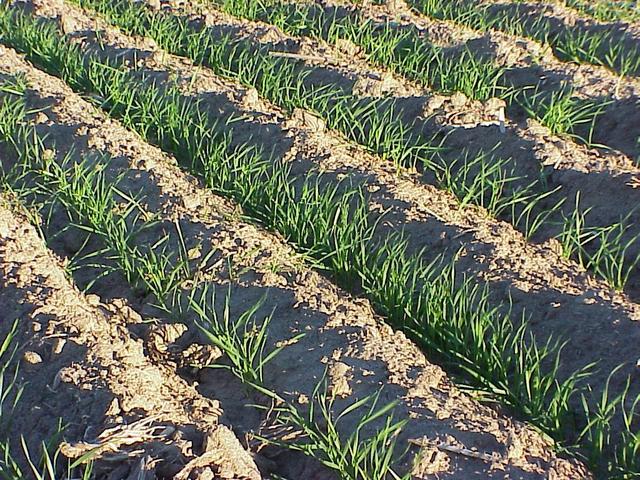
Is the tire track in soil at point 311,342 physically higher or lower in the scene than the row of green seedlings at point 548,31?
lower

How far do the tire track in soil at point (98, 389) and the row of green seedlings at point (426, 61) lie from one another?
2174 millimetres

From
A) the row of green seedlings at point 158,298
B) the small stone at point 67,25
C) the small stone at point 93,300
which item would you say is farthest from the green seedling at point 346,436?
the small stone at point 67,25

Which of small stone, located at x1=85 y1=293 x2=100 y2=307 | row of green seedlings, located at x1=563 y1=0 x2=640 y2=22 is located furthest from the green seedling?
row of green seedlings, located at x1=563 y1=0 x2=640 y2=22

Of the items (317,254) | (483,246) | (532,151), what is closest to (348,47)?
(532,151)

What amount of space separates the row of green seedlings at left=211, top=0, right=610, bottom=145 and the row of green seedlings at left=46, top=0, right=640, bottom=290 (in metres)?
0.04

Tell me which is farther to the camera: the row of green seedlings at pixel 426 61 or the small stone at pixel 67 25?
the small stone at pixel 67 25

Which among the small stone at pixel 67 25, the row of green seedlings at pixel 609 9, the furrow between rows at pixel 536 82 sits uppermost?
the row of green seedlings at pixel 609 9

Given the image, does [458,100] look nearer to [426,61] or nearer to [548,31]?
[426,61]

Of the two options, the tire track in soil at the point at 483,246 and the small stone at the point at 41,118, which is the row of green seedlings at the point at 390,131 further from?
the small stone at the point at 41,118

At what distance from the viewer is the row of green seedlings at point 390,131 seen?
299cm

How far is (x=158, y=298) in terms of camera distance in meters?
2.61

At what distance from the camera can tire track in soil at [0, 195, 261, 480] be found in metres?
1.91

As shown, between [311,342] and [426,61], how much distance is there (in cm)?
239

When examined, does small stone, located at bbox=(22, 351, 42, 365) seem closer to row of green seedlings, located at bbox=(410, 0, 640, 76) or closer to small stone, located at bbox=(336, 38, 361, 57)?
small stone, located at bbox=(336, 38, 361, 57)
